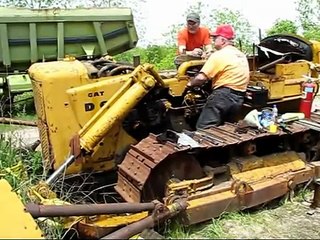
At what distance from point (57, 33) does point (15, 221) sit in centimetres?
689

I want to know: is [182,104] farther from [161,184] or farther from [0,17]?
[0,17]

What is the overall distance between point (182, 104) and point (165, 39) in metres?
13.7

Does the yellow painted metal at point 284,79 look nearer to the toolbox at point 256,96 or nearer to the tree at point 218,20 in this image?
the toolbox at point 256,96

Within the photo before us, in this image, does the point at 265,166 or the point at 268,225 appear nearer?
the point at 268,225

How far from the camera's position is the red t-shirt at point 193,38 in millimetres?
8047

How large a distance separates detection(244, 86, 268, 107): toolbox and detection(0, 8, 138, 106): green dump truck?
15.6 ft

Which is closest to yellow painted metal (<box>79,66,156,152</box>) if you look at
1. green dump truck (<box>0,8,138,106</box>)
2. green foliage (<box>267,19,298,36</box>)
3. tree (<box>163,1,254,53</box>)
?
green dump truck (<box>0,8,138,106</box>)

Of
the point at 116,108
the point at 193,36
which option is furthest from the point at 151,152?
the point at 193,36

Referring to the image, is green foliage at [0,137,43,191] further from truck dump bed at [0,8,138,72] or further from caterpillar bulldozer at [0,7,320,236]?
truck dump bed at [0,8,138,72]

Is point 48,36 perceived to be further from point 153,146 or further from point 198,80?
point 153,146

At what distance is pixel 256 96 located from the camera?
20.3ft

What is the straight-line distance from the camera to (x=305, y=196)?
5871 mm

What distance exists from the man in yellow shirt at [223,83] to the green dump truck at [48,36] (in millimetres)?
4734

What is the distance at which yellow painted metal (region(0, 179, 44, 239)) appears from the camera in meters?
3.96
